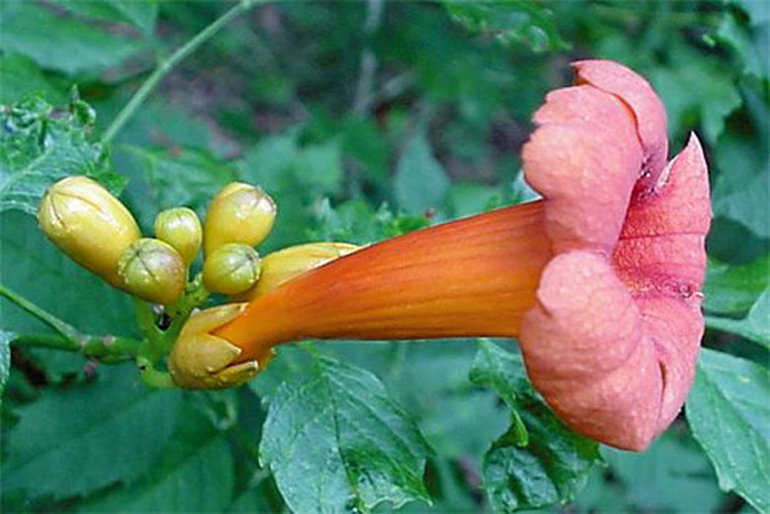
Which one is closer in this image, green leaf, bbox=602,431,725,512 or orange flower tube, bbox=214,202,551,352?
orange flower tube, bbox=214,202,551,352

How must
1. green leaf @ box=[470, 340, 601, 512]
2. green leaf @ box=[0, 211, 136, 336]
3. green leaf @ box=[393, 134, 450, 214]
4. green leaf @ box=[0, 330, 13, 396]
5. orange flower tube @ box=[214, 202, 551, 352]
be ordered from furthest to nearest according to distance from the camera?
green leaf @ box=[393, 134, 450, 214] < green leaf @ box=[0, 211, 136, 336] < green leaf @ box=[470, 340, 601, 512] < green leaf @ box=[0, 330, 13, 396] < orange flower tube @ box=[214, 202, 551, 352]

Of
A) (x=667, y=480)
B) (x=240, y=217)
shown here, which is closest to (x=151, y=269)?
(x=240, y=217)

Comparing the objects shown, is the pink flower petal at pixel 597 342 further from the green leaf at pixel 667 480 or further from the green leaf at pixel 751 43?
the green leaf at pixel 667 480

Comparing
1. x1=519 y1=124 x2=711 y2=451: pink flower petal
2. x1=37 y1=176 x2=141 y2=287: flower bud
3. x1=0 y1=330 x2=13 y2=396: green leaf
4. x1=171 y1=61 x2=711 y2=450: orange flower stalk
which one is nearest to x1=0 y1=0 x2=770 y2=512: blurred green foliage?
x1=0 y1=330 x2=13 y2=396: green leaf

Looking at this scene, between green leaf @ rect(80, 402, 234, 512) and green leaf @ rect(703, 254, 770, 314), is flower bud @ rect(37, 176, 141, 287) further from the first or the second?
green leaf @ rect(703, 254, 770, 314)

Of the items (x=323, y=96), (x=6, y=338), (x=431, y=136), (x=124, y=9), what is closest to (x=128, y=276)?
(x=6, y=338)

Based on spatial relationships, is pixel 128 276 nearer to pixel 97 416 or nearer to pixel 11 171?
pixel 11 171
